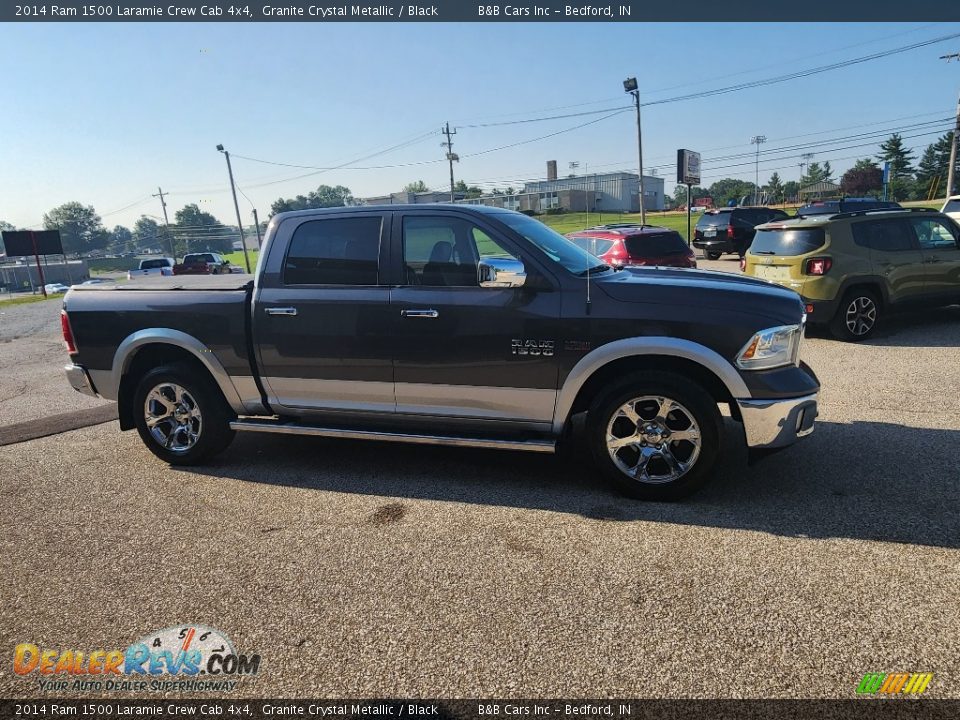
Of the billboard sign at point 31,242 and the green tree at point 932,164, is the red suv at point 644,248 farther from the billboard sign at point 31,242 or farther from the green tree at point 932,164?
the green tree at point 932,164

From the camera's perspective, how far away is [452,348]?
402 cm

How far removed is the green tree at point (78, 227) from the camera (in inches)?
6388

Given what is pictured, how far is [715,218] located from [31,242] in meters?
41.9

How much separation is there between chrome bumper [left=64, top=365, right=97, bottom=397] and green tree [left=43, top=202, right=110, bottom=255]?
189119 mm

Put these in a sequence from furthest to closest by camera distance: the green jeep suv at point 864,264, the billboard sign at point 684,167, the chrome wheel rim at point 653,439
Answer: the billboard sign at point 684,167 < the green jeep suv at point 864,264 < the chrome wheel rim at point 653,439

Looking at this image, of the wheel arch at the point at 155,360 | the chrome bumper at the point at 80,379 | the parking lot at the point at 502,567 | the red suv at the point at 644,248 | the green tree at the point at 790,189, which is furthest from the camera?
the green tree at the point at 790,189

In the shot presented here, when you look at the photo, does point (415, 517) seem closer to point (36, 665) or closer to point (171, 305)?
point (36, 665)

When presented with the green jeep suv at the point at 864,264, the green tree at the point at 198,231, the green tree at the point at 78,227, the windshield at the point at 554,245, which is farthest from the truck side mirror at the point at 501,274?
the green tree at the point at 78,227

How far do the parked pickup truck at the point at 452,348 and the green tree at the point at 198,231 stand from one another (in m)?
159

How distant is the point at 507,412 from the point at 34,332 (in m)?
16.2

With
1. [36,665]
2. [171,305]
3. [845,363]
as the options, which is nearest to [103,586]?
[36,665]

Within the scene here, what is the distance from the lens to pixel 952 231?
29.0 feet

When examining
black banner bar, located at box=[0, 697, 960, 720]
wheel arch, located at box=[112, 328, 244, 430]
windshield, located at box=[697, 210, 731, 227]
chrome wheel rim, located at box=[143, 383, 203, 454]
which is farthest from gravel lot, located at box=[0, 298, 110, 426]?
windshield, located at box=[697, 210, 731, 227]

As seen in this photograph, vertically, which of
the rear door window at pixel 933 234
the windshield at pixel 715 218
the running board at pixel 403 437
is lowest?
the running board at pixel 403 437
